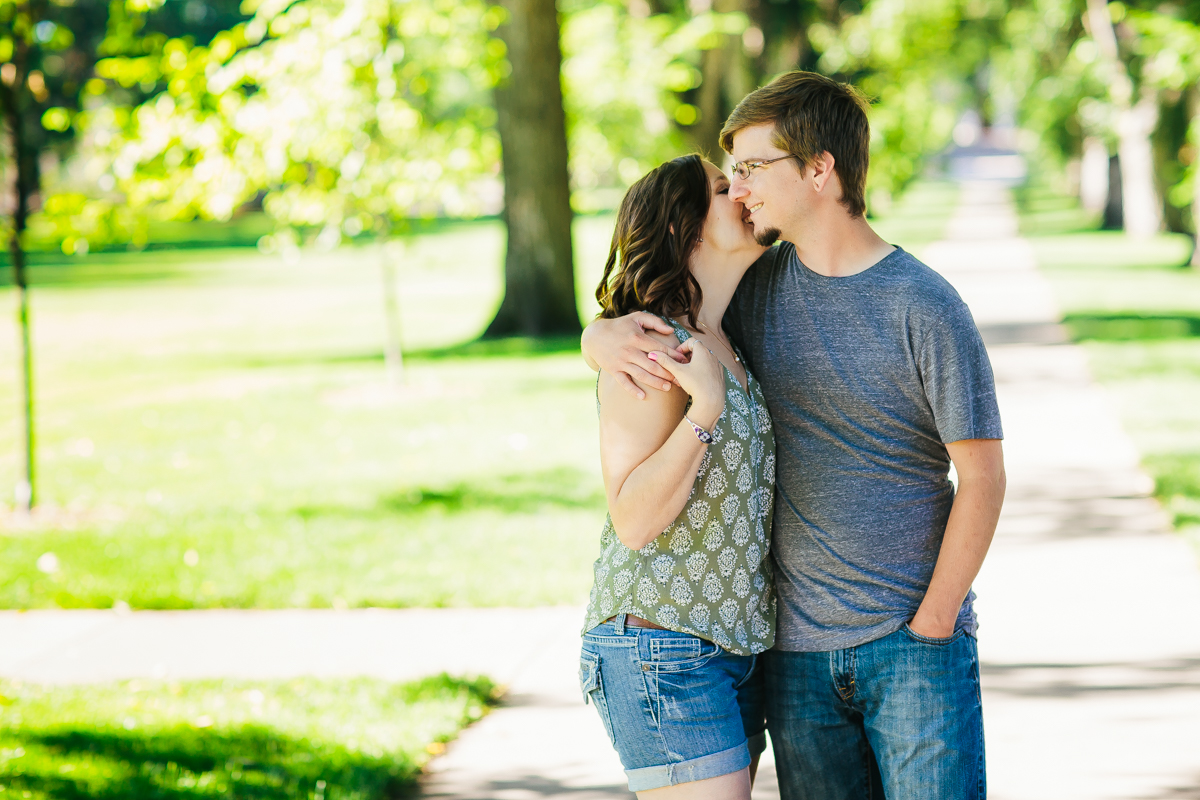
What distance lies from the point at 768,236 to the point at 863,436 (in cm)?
43

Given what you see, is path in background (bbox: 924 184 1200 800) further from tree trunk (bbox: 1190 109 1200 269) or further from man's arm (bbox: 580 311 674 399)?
tree trunk (bbox: 1190 109 1200 269)

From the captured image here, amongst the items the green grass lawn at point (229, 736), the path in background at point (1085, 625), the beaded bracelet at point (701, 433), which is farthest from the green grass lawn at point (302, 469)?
the beaded bracelet at point (701, 433)

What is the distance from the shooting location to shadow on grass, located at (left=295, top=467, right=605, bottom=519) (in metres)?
8.16

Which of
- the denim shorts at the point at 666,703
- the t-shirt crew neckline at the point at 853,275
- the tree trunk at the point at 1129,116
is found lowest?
the denim shorts at the point at 666,703

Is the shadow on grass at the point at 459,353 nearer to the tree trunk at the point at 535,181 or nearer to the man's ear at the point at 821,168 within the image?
the tree trunk at the point at 535,181

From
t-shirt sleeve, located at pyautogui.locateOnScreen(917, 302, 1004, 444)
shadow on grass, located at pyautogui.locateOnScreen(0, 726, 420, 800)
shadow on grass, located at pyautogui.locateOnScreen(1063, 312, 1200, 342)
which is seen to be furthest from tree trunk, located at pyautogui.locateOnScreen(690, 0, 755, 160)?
t-shirt sleeve, located at pyautogui.locateOnScreen(917, 302, 1004, 444)

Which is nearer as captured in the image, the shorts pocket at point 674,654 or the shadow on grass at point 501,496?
the shorts pocket at point 674,654

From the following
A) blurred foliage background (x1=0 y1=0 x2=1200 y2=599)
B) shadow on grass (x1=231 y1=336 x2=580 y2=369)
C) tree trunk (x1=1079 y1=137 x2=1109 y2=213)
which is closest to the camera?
blurred foliage background (x1=0 y1=0 x2=1200 y2=599)

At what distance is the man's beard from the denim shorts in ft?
2.56

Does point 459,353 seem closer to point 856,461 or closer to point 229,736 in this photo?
point 229,736

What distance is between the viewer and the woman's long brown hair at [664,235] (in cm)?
250

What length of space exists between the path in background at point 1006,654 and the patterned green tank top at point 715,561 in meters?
1.78

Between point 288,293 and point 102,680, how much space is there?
23500 millimetres

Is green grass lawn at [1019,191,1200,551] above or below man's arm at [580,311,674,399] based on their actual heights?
below
